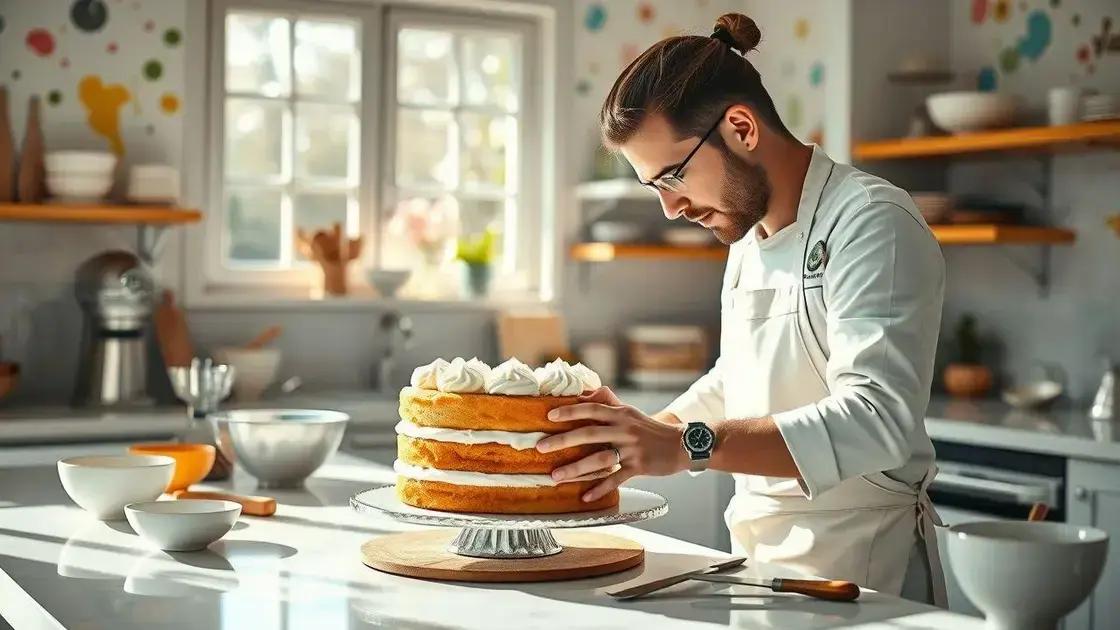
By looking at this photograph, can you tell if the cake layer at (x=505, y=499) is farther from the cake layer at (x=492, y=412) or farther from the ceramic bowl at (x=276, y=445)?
the ceramic bowl at (x=276, y=445)

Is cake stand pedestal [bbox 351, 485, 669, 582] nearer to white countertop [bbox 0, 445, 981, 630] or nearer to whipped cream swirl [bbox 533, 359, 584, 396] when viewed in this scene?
white countertop [bbox 0, 445, 981, 630]

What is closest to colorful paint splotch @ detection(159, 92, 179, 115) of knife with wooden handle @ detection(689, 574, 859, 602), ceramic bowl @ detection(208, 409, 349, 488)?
ceramic bowl @ detection(208, 409, 349, 488)

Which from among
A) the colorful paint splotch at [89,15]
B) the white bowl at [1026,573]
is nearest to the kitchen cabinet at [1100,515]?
the white bowl at [1026,573]

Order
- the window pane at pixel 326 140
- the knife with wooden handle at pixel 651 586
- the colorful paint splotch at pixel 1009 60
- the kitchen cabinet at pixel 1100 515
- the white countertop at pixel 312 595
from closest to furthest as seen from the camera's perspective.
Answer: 1. the white countertop at pixel 312 595
2. the knife with wooden handle at pixel 651 586
3. the kitchen cabinet at pixel 1100 515
4. the colorful paint splotch at pixel 1009 60
5. the window pane at pixel 326 140

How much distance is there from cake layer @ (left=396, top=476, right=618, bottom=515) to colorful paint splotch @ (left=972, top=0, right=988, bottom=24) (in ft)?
10.6

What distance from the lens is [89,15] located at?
4031 millimetres

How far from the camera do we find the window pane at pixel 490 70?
A: 473 centimetres

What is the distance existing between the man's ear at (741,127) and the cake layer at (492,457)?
509 millimetres

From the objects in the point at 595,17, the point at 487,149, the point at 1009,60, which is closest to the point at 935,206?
the point at 1009,60

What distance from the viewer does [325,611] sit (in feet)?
4.75

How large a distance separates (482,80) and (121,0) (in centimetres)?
128

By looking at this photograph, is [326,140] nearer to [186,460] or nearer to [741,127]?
[186,460]

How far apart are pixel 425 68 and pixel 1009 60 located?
6.38ft

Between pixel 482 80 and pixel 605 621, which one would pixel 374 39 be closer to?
pixel 482 80
